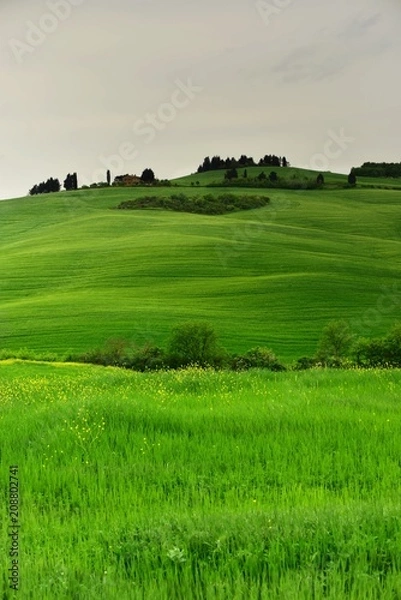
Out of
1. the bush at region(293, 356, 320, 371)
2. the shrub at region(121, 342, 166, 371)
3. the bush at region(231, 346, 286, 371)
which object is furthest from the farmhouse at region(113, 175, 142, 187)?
the bush at region(231, 346, 286, 371)

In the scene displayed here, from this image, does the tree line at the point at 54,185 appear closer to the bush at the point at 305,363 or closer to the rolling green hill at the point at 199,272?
the rolling green hill at the point at 199,272

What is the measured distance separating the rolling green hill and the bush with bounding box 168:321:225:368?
10875 millimetres

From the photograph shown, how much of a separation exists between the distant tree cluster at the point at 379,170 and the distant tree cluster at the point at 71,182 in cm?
7994

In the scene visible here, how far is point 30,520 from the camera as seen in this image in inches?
247

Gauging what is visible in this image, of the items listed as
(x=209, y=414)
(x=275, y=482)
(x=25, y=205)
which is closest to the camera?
(x=275, y=482)

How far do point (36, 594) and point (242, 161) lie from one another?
19806 centimetres

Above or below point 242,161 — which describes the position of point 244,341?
below

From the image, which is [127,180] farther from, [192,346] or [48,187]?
[192,346]

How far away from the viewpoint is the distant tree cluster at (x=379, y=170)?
17988cm

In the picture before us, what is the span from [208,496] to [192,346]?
119ft

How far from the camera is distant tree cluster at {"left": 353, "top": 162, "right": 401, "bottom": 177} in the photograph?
180m

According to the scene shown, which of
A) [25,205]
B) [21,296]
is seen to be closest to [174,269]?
[21,296]

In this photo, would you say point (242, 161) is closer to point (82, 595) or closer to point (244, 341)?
point (244, 341)

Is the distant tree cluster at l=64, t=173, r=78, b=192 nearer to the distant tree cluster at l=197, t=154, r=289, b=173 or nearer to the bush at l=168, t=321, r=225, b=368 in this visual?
the distant tree cluster at l=197, t=154, r=289, b=173
